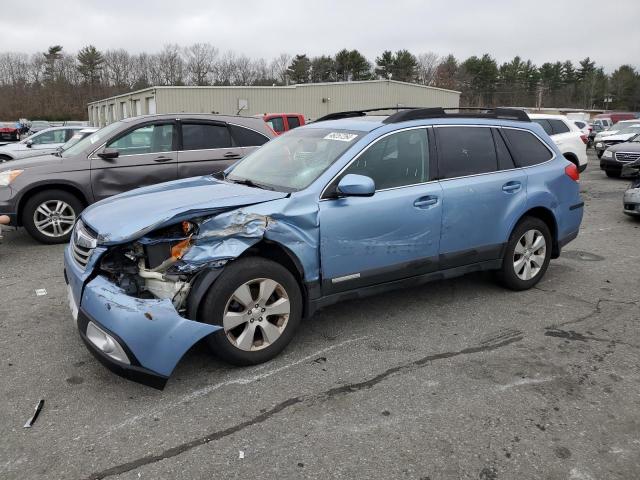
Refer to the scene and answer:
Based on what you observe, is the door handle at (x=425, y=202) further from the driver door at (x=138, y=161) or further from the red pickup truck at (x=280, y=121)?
the red pickup truck at (x=280, y=121)

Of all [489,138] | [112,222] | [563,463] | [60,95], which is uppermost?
[60,95]

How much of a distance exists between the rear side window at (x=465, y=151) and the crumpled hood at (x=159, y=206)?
5.10 feet

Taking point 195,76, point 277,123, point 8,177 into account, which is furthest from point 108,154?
point 195,76

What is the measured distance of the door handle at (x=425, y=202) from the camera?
406 cm

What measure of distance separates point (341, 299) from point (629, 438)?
1961mm

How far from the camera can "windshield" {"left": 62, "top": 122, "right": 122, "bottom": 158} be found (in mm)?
7233

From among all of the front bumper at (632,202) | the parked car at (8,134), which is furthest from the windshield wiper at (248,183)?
the parked car at (8,134)

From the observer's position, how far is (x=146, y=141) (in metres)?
7.40

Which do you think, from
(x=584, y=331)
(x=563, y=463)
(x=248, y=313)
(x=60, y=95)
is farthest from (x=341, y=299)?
(x=60, y=95)

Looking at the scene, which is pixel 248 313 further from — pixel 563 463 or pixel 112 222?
pixel 563 463

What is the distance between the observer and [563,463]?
101 inches

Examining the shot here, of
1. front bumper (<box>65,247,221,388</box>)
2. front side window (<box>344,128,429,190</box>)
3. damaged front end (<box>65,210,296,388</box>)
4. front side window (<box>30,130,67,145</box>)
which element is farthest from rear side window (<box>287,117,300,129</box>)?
front bumper (<box>65,247,221,388</box>)

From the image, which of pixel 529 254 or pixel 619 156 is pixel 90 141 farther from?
pixel 619 156

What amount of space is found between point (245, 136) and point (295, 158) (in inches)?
157
